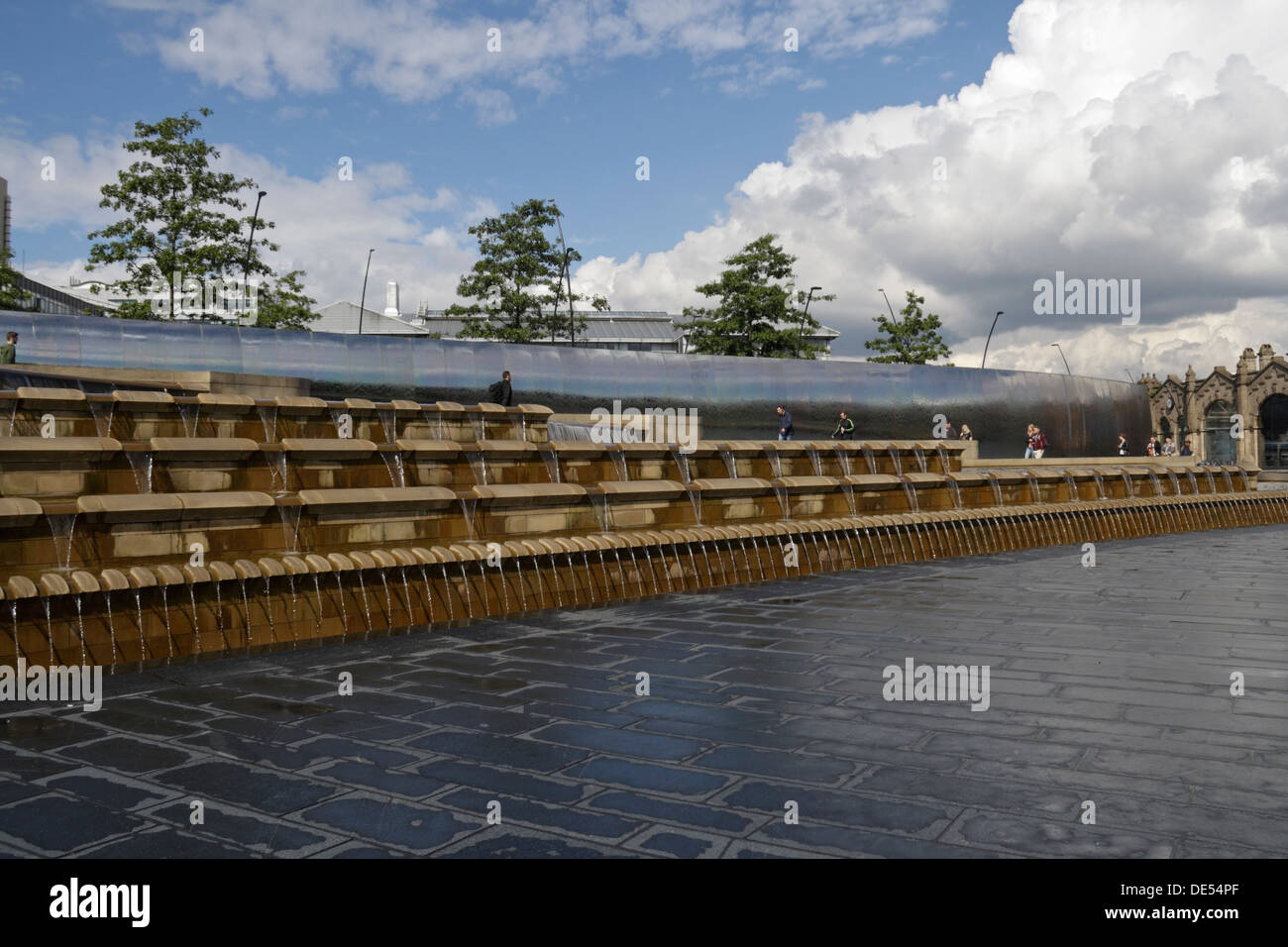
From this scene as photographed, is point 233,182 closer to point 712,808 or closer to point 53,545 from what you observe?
point 53,545

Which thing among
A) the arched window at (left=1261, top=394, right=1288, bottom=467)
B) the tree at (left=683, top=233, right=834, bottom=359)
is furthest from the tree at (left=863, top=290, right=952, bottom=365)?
the arched window at (left=1261, top=394, right=1288, bottom=467)

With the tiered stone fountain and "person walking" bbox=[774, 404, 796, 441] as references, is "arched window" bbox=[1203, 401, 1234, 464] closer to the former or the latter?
"person walking" bbox=[774, 404, 796, 441]

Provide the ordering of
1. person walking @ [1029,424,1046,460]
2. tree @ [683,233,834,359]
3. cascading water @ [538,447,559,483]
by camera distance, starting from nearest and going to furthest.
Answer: cascading water @ [538,447,559,483], person walking @ [1029,424,1046,460], tree @ [683,233,834,359]

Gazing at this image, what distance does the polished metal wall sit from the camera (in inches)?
775

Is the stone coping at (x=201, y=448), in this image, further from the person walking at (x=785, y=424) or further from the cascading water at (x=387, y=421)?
the person walking at (x=785, y=424)

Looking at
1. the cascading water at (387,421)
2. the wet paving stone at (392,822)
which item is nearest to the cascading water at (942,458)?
the cascading water at (387,421)

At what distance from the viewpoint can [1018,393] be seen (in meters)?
34.7

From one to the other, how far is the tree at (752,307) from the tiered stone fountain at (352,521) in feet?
116

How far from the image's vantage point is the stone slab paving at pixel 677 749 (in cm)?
376

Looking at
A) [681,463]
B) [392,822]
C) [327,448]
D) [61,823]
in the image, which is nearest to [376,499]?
[327,448]

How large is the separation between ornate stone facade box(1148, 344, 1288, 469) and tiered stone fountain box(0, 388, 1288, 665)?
248ft

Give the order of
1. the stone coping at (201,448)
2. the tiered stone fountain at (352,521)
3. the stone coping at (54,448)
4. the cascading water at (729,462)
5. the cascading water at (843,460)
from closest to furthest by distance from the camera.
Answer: the tiered stone fountain at (352,521) < the stone coping at (54,448) < the stone coping at (201,448) < the cascading water at (729,462) < the cascading water at (843,460)

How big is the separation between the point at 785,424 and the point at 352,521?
61.8 ft
